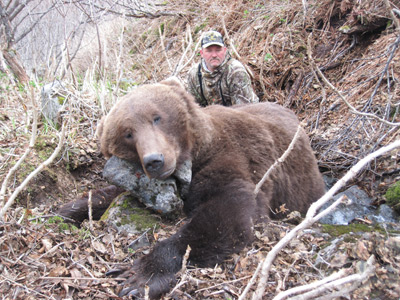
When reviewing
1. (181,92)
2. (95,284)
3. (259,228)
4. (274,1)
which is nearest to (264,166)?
(259,228)

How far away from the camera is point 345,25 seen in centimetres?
719

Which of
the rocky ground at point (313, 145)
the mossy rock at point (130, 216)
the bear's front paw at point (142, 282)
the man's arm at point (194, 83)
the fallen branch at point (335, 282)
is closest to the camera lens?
the fallen branch at point (335, 282)

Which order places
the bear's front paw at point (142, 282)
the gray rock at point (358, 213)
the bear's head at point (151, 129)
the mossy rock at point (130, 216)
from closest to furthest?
the bear's front paw at point (142, 282), the bear's head at point (151, 129), the mossy rock at point (130, 216), the gray rock at point (358, 213)

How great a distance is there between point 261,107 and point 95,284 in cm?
311

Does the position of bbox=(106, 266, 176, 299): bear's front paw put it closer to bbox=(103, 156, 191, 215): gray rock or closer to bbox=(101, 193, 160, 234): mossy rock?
bbox=(101, 193, 160, 234): mossy rock

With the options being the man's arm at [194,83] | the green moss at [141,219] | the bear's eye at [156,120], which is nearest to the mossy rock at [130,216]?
the green moss at [141,219]

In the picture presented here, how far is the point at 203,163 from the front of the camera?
3500 mm

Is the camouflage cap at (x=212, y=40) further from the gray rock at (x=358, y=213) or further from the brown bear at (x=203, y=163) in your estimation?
the gray rock at (x=358, y=213)

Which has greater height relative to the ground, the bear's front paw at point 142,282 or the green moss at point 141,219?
the green moss at point 141,219

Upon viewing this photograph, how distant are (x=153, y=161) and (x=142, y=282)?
2.98 ft

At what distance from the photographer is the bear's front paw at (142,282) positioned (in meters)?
2.53

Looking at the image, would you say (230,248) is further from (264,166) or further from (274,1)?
(274,1)

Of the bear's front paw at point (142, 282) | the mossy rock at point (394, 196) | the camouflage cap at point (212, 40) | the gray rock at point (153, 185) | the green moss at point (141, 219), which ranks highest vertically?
the camouflage cap at point (212, 40)

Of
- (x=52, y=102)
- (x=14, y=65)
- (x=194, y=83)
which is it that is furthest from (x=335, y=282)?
(x=14, y=65)
